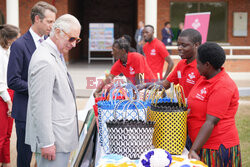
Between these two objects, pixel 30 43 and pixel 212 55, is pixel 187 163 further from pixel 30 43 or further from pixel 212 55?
pixel 30 43

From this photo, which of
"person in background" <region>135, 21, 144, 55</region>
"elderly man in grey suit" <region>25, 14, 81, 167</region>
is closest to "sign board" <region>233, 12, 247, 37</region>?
"person in background" <region>135, 21, 144, 55</region>

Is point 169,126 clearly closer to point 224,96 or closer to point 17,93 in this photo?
point 224,96

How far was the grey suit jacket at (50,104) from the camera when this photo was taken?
2.31 metres

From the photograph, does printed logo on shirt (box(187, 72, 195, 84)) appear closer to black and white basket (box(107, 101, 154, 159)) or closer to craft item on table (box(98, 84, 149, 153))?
craft item on table (box(98, 84, 149, 153))

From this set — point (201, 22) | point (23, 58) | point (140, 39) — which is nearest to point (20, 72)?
point (23, 58)

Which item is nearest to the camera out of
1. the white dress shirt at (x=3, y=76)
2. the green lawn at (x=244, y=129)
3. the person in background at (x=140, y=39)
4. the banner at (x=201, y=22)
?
the white dress shirt at (x=3, y=76)

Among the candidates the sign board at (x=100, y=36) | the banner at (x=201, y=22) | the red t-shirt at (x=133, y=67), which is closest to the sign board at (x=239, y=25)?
the sign board at (x=100, y=36)

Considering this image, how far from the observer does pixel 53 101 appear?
7.82 ft

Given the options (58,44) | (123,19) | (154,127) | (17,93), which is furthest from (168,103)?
(123,19)

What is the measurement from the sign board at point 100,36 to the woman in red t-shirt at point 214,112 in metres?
17.2

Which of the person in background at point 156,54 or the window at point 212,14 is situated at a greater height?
the window at point 212,14

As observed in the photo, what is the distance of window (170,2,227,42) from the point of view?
18.5 m

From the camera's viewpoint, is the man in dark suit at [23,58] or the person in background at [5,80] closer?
the man in dark suit at [23,58]

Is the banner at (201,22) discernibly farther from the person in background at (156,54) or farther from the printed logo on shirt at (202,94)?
the printed logo on shirt at (202,94)
